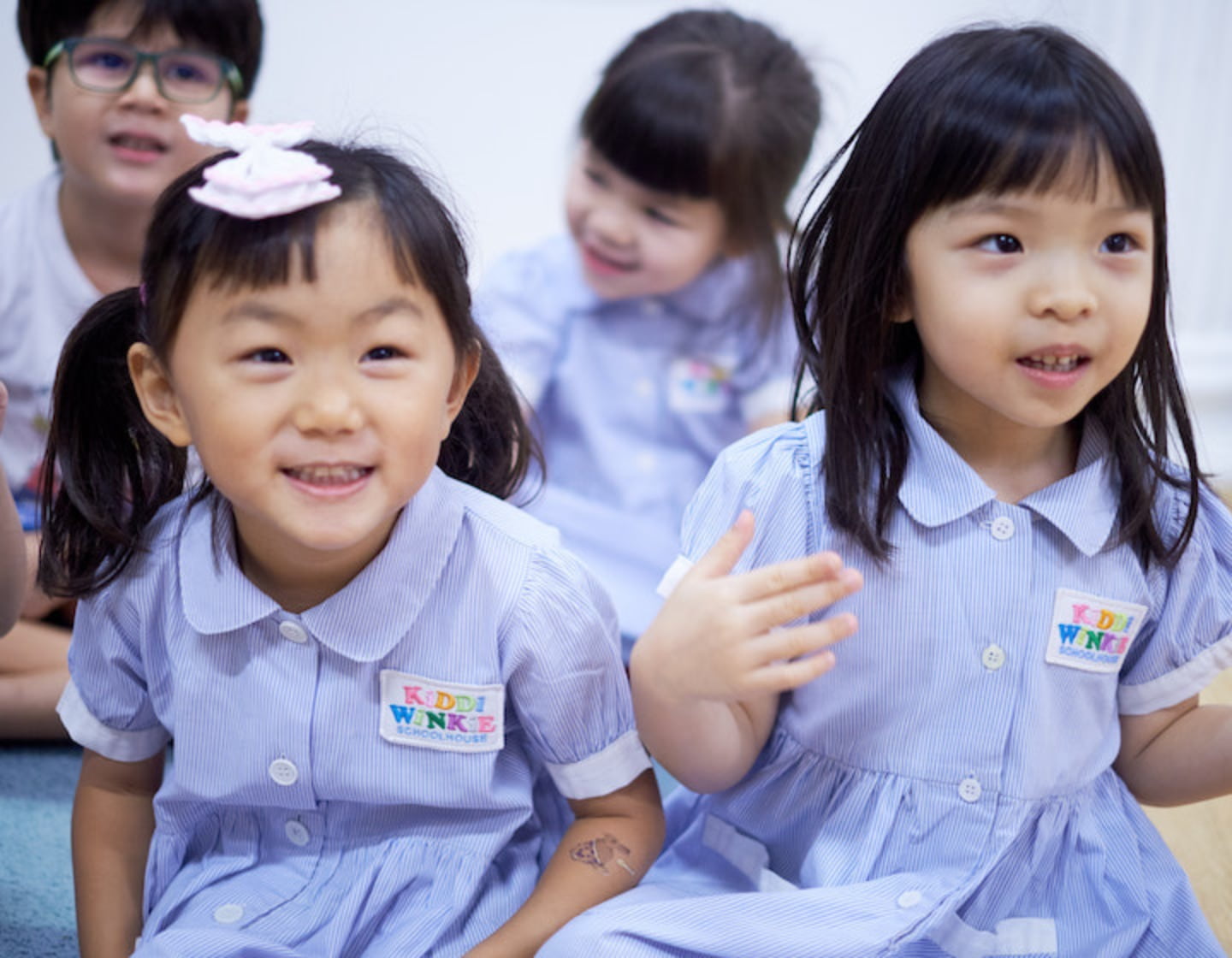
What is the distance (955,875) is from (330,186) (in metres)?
0.59

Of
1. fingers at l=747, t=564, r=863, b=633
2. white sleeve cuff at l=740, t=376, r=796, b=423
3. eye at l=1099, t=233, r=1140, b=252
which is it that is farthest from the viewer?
white sleeve cuff at l=740, t=376, r=796, b=423

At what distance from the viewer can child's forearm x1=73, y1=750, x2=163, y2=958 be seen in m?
1.04

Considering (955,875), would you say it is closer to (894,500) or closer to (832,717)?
(832,717)

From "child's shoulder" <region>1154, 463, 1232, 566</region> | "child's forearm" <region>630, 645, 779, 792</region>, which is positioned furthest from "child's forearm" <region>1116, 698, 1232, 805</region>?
"child's forearm" <region>630, 645, 779, 792</region>

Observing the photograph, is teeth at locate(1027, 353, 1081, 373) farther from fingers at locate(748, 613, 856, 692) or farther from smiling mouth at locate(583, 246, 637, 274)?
smiling mouth at locate(583, 246, 637, 274)

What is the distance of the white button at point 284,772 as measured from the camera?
0.99 m

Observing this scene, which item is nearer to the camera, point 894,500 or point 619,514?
point 894,500

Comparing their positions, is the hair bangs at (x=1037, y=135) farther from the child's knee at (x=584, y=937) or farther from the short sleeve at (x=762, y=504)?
the child's knee at (x=584, y=937)

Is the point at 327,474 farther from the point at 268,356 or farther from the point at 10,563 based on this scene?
the point at 10,563

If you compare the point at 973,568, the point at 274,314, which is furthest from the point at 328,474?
the point at 973,568

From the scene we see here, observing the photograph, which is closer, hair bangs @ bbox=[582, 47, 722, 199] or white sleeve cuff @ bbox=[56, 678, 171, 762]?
white sleeve cuff @ bbox=[56, 678, 171, 762]

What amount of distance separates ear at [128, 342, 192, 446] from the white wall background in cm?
116

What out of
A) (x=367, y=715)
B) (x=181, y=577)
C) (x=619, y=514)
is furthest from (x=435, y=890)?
(x=619, y=514)

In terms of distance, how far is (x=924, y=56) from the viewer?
980mm
